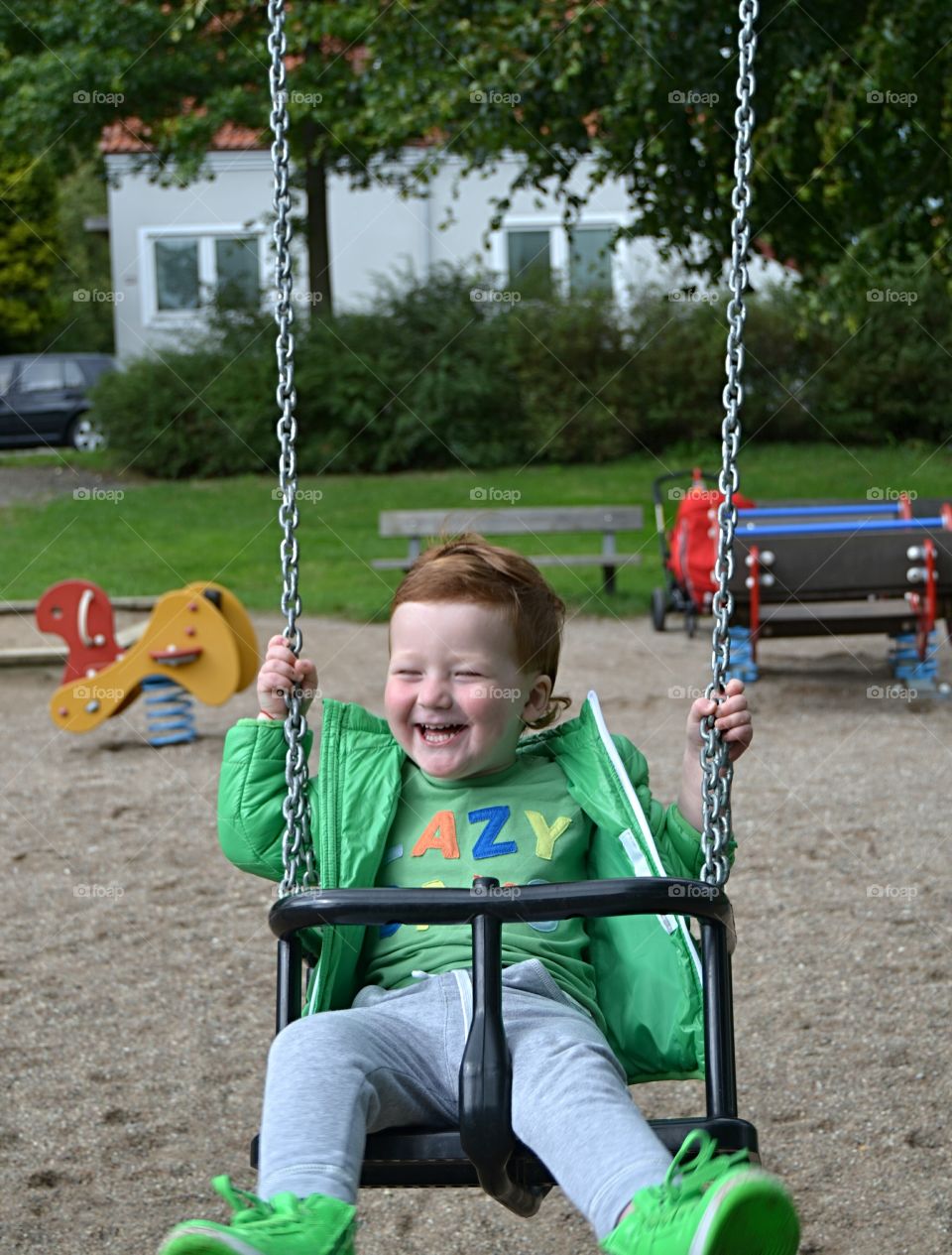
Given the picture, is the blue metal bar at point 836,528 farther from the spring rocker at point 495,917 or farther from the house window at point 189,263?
the house window at point 189,263

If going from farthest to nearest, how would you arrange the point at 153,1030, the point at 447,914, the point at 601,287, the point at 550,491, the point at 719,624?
1. the point at 601,287
2. the point at 550,491
3. the point at 153,1030
4. the point at 719,624
5. the point at 447,914

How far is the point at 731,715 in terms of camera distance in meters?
2.19

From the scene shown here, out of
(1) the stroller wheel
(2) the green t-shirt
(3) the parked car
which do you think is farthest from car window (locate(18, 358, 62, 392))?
(2) the green t-shirt

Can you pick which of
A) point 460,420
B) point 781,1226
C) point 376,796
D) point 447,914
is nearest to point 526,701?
point 376,796

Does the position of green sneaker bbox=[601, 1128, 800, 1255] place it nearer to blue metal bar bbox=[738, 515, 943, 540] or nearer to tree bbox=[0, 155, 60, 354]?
blue metal bar bbox=[738, 515, 943, 540]

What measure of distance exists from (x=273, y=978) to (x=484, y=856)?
6.08ft

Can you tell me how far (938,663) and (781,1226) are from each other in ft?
22.0

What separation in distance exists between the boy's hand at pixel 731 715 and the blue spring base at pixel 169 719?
177 inches

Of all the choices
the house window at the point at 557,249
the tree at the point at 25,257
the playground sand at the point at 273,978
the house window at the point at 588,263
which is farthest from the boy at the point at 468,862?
the tree at the point at 25,257

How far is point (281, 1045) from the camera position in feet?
6.37

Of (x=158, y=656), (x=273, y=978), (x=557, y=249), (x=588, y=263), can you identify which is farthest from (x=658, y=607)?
(x=557, y=249)

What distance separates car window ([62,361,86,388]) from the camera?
760 inches

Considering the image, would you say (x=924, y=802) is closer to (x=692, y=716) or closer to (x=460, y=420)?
(x=692, y=716)

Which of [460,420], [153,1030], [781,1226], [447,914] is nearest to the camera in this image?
[781,1226]
